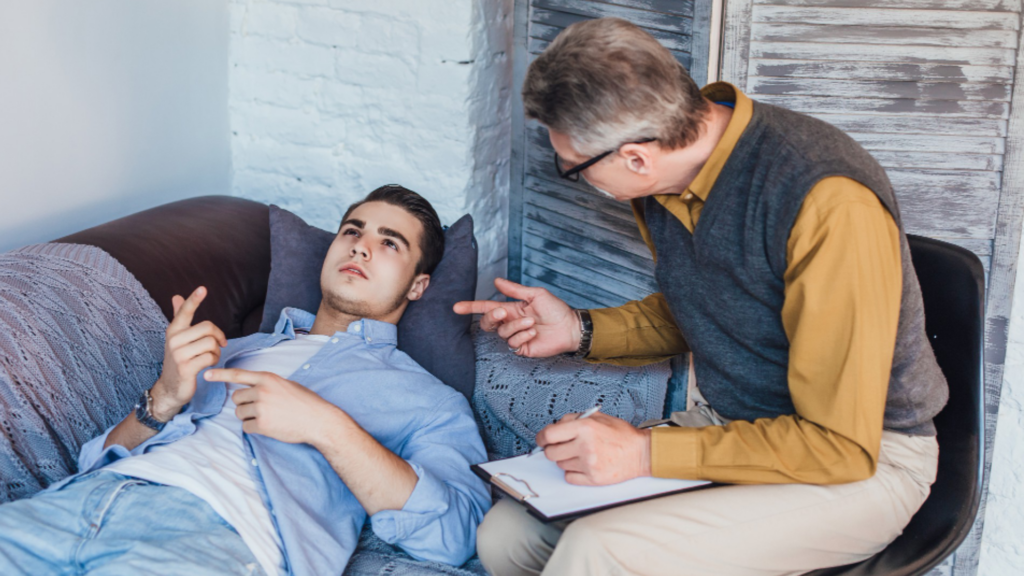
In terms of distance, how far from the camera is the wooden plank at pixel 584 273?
98.7 inches

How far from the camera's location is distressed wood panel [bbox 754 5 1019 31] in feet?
6.13

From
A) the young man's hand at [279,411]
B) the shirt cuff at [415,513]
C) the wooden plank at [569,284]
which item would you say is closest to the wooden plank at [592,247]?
the wooden plank at [569,284]

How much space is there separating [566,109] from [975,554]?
170 centimetres

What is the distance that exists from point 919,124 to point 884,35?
22 centimetres

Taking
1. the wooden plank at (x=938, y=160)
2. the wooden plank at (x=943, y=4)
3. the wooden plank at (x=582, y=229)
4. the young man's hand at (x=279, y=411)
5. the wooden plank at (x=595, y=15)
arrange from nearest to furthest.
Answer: the young man's hand at (x=279, y=411) < the wooden plank at (x=943, y=4) < the wooden plank at (x=938, y=160) < the wooden plank at (x=595, y=15) < the wooden plank at (x=582, y=229)

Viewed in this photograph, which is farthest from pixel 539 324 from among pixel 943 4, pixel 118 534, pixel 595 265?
pixel 943 4

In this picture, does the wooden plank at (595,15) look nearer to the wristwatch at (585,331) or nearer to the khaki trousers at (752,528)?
the wristwatch at (585,331)

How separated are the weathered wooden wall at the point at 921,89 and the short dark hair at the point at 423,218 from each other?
2.64ft

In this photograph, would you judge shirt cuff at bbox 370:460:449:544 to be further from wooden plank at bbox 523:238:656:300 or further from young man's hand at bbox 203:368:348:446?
wooden plank at bbox 523:238:656:300

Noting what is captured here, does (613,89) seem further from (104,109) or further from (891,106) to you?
(104,109)

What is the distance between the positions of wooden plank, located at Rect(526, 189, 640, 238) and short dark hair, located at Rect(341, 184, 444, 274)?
511mm

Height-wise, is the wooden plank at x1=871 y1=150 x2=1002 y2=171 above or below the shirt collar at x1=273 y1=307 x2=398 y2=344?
above

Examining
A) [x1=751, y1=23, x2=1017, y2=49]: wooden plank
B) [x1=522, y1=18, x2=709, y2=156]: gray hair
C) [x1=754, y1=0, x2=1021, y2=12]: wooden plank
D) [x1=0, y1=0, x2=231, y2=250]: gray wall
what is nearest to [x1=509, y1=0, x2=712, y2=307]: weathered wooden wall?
[x1=751, y1=23, x2=1017, y2=49]: wooden plank

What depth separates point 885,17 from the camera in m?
1.92
